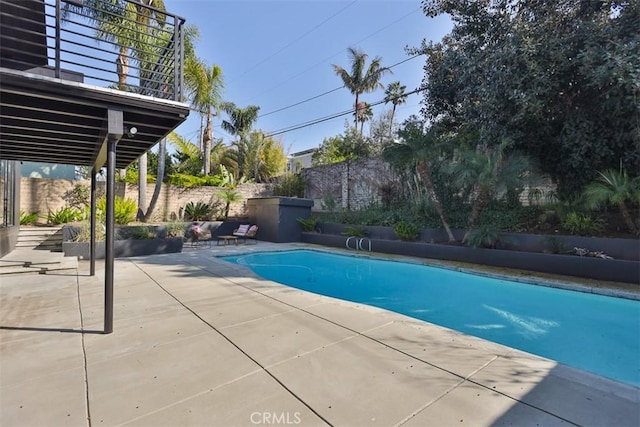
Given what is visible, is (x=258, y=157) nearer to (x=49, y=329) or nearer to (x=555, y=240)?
(x=555, y=240)

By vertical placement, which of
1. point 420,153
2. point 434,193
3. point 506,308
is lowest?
point 506,308

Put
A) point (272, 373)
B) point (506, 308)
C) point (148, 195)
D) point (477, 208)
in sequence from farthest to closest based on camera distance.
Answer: point (148, 195), point (477, 208), point (506, 308), point (272, 373)

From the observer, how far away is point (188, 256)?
9297mm

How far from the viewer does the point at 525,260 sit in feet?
25.1

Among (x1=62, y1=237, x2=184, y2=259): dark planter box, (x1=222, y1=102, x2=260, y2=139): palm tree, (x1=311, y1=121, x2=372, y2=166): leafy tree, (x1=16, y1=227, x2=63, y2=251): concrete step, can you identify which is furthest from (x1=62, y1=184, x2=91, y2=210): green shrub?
(x1=222, y1=102, x2=260, y2=139): palm tree

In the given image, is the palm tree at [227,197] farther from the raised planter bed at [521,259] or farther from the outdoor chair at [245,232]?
the raised planter bed at [521,259]

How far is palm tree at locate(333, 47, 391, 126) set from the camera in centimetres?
2319

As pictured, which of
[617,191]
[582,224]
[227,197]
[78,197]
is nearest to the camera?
[617,191]

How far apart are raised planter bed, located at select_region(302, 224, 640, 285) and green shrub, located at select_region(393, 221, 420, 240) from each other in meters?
0.28

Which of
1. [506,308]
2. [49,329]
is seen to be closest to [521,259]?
[506,308]

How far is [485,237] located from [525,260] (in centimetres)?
111

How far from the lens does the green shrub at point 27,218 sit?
35.4 feet

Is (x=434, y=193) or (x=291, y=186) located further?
(x=291, y=186)

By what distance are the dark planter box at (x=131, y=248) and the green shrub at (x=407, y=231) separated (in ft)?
23.6
